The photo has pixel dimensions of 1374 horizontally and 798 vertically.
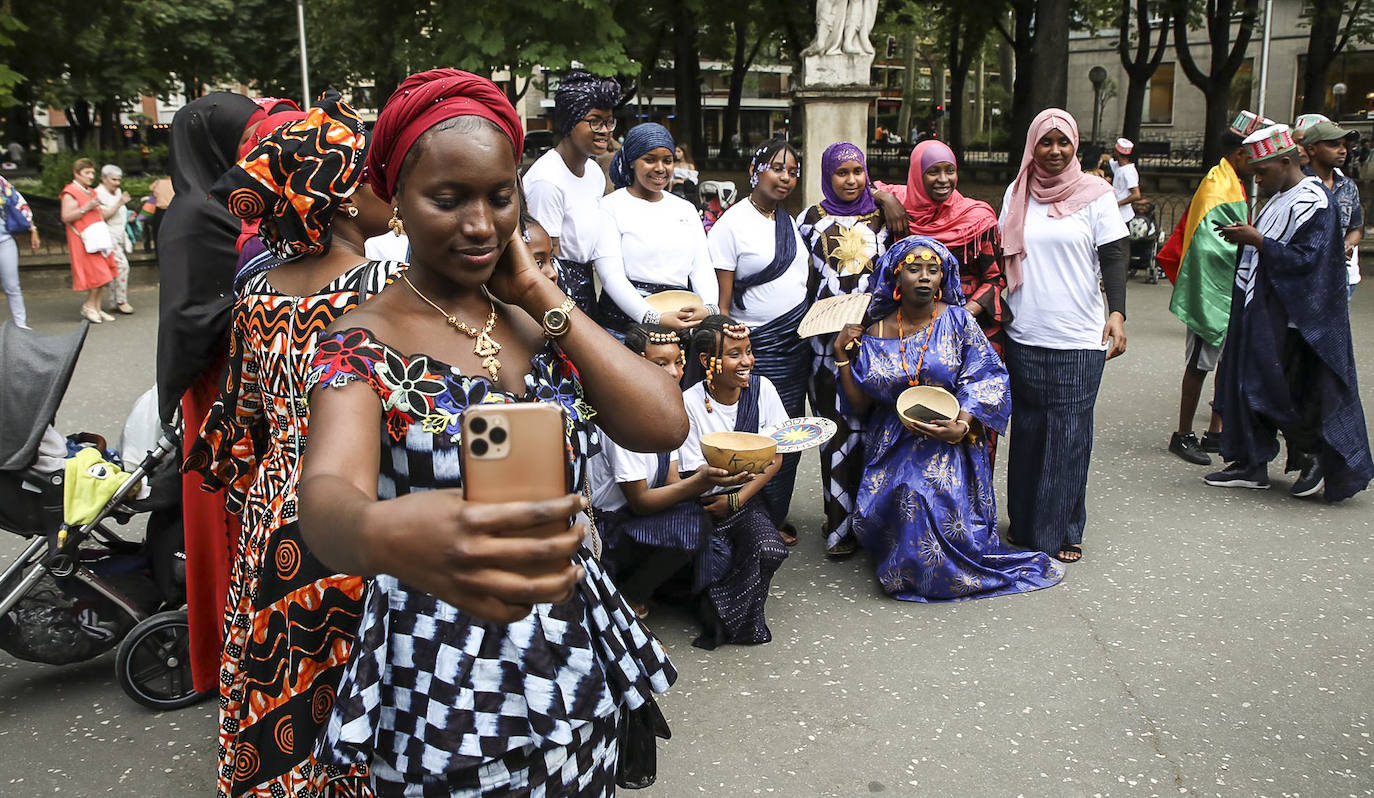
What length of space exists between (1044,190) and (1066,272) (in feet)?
1.36

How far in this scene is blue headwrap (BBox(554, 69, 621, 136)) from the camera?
5.45m

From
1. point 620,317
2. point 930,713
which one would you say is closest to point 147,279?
point 620,317

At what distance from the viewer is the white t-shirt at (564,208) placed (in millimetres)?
5465

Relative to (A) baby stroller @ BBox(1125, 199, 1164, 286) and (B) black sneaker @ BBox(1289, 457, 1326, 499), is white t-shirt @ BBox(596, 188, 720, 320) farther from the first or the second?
(A) baby stroller @ BBox(1125, 199, 1164, 286)

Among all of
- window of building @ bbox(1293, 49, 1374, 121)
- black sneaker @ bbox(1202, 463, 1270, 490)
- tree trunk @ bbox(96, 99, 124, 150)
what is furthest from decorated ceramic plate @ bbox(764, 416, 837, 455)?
window of building @ bbox(1293, 49, 1374, 121)

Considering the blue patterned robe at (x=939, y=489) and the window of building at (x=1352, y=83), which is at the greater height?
the window of building at (x=1352, y=83)

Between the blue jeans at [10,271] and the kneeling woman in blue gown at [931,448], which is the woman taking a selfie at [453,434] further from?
the blue jeans at [10,271]

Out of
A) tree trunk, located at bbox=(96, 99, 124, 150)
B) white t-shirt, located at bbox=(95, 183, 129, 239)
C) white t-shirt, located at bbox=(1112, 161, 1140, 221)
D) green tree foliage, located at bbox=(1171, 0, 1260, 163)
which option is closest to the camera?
white t-shirt, located at bbox=(95, 183, 129, 239)

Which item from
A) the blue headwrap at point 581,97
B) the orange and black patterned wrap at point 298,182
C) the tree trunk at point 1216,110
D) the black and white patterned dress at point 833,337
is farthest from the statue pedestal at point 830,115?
the tree trunk at point 1216,110

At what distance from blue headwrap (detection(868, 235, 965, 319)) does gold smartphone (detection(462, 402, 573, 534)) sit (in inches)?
159

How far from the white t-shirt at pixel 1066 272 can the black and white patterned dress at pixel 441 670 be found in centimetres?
412

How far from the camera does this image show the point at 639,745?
216 centimetres

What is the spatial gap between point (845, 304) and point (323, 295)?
3.40m

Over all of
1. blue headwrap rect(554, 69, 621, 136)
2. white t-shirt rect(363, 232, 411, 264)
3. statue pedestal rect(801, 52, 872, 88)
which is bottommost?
white t-shirt rect(363, 232, 411, 264)
